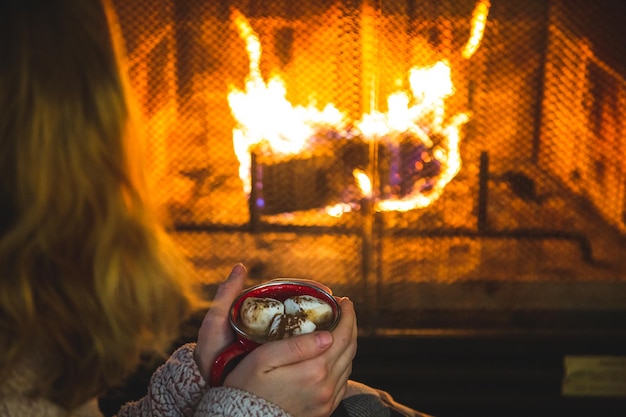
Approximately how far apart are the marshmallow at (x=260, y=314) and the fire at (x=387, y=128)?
0.85 meters

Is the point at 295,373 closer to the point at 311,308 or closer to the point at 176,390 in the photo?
the point at 311,308

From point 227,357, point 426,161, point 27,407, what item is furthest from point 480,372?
point 27,407

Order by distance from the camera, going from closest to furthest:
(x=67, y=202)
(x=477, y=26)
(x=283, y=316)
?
(x=67, y=202), (x=283, y=316), (x=477, y=26)

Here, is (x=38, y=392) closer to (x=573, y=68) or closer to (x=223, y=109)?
(x=223, y=109)

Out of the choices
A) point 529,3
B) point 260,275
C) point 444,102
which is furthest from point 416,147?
point 260,275

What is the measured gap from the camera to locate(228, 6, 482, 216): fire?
1490 millimetres

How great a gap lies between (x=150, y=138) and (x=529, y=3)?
108 cm

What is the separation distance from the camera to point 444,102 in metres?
1.52

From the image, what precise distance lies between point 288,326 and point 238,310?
9 cm

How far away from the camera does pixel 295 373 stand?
638 mm

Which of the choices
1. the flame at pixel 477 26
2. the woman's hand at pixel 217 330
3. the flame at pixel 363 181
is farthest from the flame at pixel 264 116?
the woman's hand at pixel 217 330

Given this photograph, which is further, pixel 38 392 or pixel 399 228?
pixel 399 228

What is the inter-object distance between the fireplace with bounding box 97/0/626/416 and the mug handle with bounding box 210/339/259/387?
2.84 ft

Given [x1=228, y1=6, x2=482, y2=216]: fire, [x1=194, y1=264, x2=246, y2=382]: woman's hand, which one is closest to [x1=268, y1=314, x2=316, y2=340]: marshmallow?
[x1=194, y1=264, x2=246, y2=382]: woman's hand
